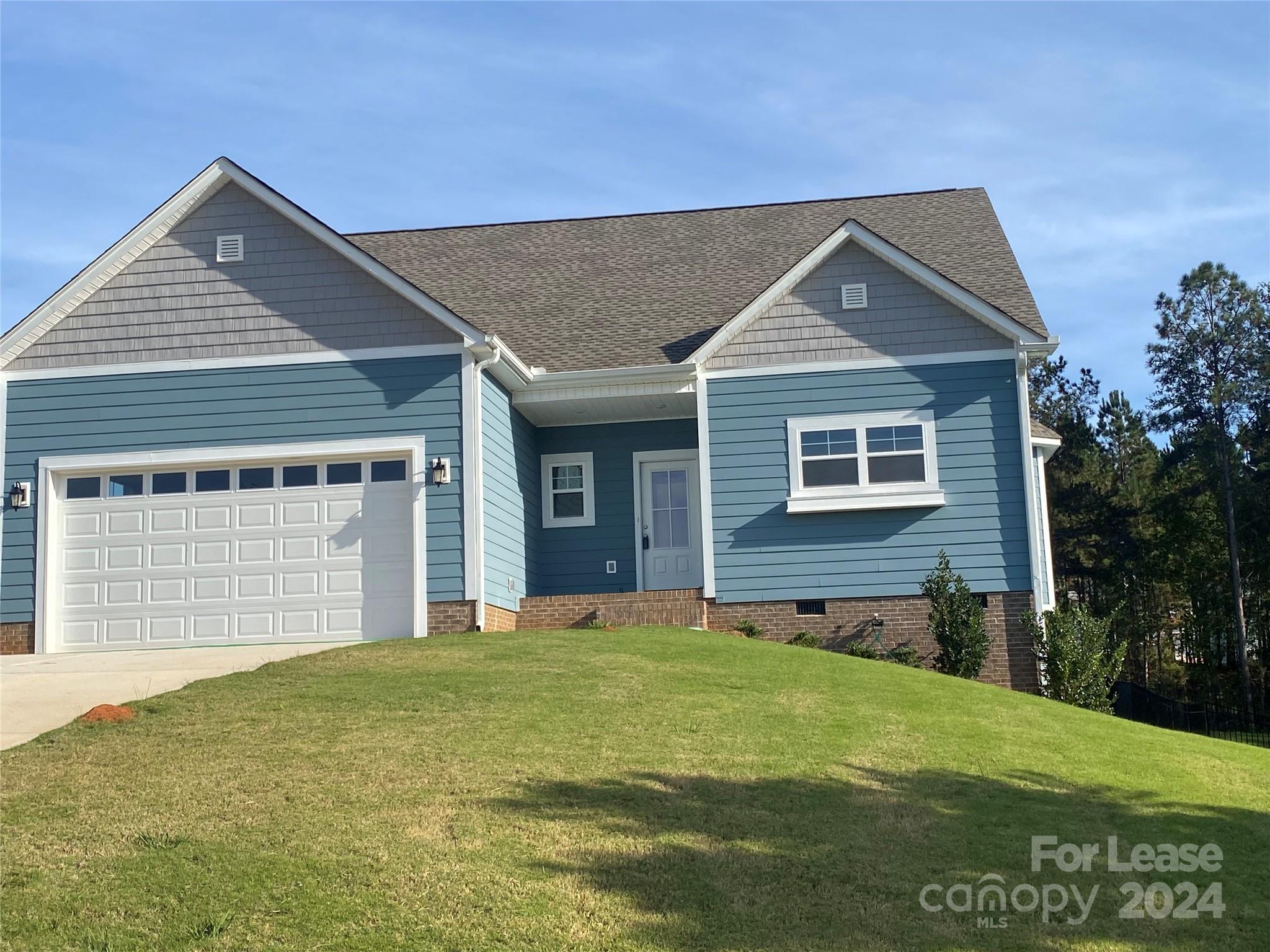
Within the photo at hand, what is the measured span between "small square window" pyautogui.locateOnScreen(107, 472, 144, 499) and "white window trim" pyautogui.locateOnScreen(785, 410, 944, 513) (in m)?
8.72

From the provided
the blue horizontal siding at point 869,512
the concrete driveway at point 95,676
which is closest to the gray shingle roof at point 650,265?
the blue horizontal siding at point 869,512

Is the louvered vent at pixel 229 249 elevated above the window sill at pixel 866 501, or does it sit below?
above

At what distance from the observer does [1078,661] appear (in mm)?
15586

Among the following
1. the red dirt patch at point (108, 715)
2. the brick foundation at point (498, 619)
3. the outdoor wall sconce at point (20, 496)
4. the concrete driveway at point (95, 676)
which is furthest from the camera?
the outdoor wall sconce at point (20, 496)

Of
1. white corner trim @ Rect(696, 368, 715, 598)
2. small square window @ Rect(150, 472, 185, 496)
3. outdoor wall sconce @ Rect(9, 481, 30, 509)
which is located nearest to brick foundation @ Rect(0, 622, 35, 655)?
outdoor wall sconce @ Rect(9, 481, 30, 509)

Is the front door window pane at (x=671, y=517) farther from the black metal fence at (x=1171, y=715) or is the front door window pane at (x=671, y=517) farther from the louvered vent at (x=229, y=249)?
the louvered vent at (x=229, y=249)

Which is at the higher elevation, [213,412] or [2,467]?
[213,412]

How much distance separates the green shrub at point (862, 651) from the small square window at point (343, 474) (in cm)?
679

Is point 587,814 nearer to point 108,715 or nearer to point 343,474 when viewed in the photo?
point 108,715

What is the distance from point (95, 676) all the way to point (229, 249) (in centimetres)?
650

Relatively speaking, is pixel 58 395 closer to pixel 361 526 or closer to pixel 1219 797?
pixel 361 526

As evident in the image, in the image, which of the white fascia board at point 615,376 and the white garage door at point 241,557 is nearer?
the white garage door at point 241,557

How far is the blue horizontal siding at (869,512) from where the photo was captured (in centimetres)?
1722

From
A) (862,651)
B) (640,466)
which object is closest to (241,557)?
(640,466)
